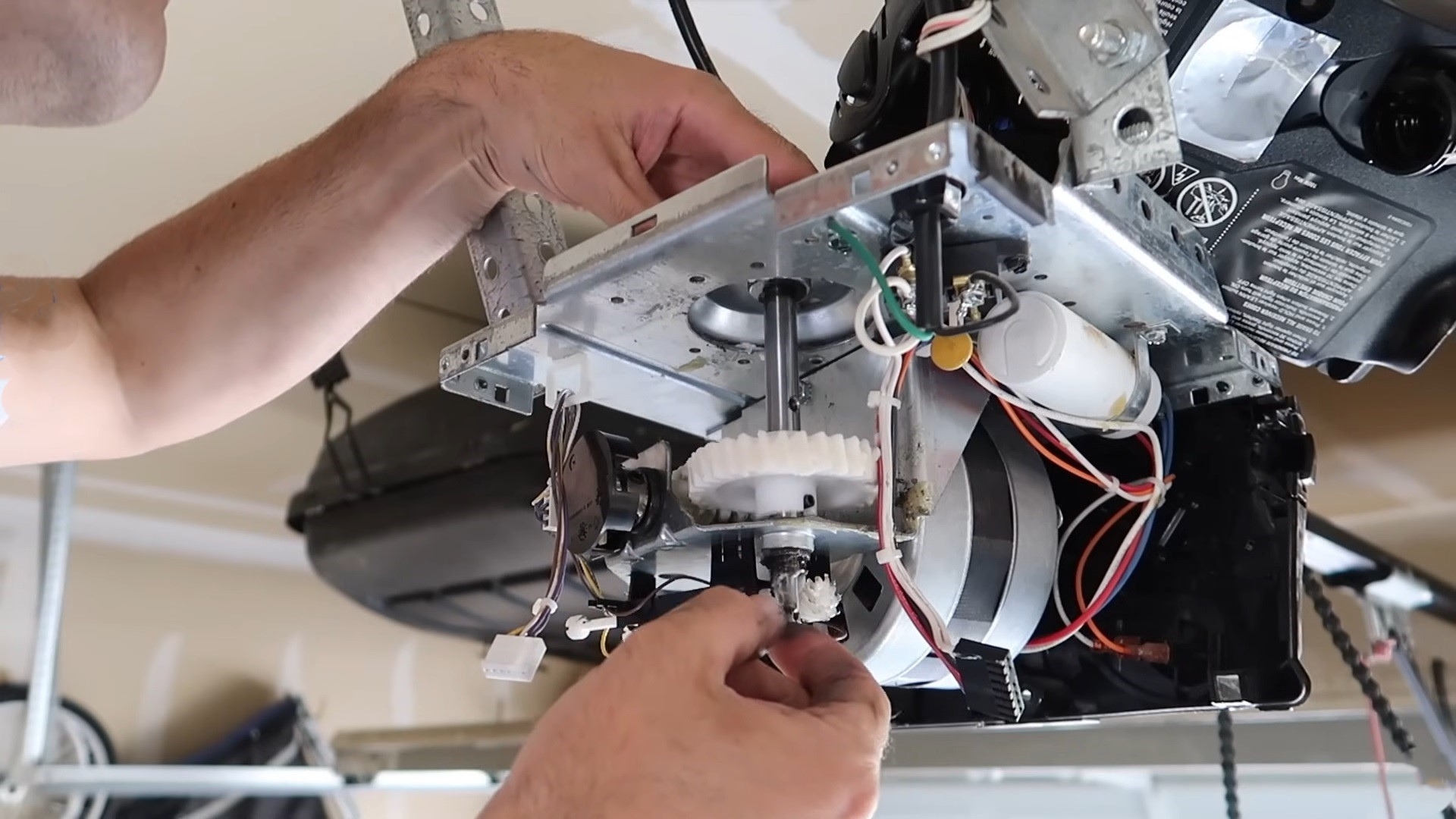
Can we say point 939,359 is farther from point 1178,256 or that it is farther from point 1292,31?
point 1292,31

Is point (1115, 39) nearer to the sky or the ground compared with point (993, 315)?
nearer to the sky

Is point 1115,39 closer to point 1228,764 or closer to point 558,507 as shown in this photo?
point 558,507

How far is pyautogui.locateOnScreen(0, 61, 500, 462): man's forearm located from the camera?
681mm

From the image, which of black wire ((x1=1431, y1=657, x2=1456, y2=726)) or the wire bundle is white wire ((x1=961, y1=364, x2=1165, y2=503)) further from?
black wire ((x1=1431, y1=657, x2=1456, y2=726))

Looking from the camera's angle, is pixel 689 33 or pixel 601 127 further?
pixel 689 33

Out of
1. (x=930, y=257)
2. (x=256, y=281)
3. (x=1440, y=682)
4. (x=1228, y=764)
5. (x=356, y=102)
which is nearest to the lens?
(x=930, y=257)

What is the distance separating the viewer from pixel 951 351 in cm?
49

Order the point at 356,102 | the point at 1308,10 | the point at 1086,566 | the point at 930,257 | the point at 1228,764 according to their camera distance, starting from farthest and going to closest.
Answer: the point at 356,102, the point at 1228,764, the point at 1086,566, the point at 1308,10, the point at 930,257

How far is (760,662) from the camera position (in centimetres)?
49

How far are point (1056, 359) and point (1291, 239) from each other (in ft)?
0.56

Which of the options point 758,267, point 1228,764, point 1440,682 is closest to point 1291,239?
point 758,267

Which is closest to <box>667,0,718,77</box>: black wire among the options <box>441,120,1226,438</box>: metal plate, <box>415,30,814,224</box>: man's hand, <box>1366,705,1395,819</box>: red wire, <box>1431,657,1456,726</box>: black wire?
<box>415,30,814,224</box>: man's hand

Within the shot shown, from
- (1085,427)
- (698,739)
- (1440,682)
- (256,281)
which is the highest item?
(256,281)

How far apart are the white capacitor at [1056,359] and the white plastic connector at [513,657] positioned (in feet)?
0.84
